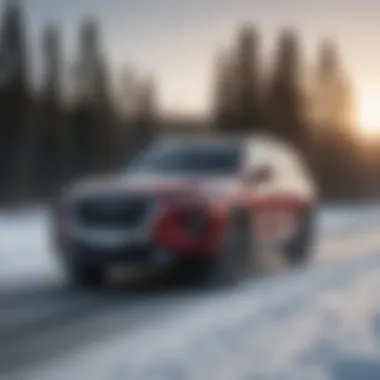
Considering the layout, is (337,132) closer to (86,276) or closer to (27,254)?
(86,276)

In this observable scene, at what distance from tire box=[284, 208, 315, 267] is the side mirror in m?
0.57

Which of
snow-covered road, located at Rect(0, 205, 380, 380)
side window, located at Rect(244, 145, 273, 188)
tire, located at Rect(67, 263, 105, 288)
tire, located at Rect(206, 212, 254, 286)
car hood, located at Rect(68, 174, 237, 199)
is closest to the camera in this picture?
snow-covered road, located at Rect(0, 205, 380, 380)

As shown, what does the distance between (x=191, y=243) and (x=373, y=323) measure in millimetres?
5532

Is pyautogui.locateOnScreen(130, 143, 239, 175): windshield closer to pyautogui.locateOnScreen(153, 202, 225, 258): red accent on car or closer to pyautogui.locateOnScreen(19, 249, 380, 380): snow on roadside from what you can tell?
pyautogui.locateOnScreen(153, 202, 225, 258): red accent on car

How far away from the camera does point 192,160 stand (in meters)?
10.8

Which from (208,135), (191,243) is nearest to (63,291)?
(191,243)

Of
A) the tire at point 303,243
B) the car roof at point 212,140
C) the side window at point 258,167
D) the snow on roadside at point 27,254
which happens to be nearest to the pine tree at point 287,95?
the car roof at point 212,140

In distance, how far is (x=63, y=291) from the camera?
10414mm

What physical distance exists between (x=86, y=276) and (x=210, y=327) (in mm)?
3720

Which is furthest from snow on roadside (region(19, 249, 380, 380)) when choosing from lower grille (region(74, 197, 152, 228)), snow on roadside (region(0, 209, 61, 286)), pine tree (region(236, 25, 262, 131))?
snow on roadside (region(0, 209, 61, 286))

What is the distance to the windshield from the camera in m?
10.6

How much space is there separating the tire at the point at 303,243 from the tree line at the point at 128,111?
1830 mm

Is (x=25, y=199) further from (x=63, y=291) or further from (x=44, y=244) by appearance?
(x=44, y=244)

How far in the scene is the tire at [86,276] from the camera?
1047cm
